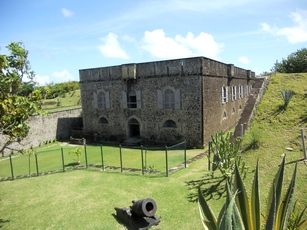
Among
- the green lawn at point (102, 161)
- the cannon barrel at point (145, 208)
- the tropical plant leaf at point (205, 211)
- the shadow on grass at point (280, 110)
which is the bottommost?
the green lawn at point (102, 161)

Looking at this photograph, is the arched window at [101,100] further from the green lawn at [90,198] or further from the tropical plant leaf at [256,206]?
the tropical plant leaf at [256,206]

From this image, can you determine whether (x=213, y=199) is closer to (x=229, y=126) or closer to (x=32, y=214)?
(x=32, y=214)

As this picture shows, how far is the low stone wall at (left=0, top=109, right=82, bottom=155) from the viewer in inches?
777

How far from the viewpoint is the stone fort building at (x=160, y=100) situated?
54.5 ft

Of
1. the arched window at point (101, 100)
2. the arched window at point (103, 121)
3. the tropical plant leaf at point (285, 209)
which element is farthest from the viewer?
the arched window at point (103, 121)

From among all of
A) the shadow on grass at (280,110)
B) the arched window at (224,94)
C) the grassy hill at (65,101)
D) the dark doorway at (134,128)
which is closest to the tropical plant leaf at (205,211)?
the shadow on grass at (280,110)

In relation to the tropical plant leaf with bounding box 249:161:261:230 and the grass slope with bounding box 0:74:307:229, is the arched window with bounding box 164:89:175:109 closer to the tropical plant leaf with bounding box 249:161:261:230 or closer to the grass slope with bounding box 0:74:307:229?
the grass slope with bounding box 0:74:307:229

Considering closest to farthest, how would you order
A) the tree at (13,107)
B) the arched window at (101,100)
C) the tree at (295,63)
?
the tree at (13,107), the arched window at (101,100), the tree at (295,63)

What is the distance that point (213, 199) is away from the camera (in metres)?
7.48

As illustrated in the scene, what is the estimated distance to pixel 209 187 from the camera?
8.43 metres

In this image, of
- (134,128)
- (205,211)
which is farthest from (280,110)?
(134,128)

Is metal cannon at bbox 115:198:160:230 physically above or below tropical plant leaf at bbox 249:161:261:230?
below

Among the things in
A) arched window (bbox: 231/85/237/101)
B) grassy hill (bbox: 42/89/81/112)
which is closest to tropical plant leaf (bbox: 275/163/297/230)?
arched window (bbox: 231/85/237/101)

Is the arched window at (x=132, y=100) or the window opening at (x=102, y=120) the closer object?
the arched window at (x=132, y=100)
